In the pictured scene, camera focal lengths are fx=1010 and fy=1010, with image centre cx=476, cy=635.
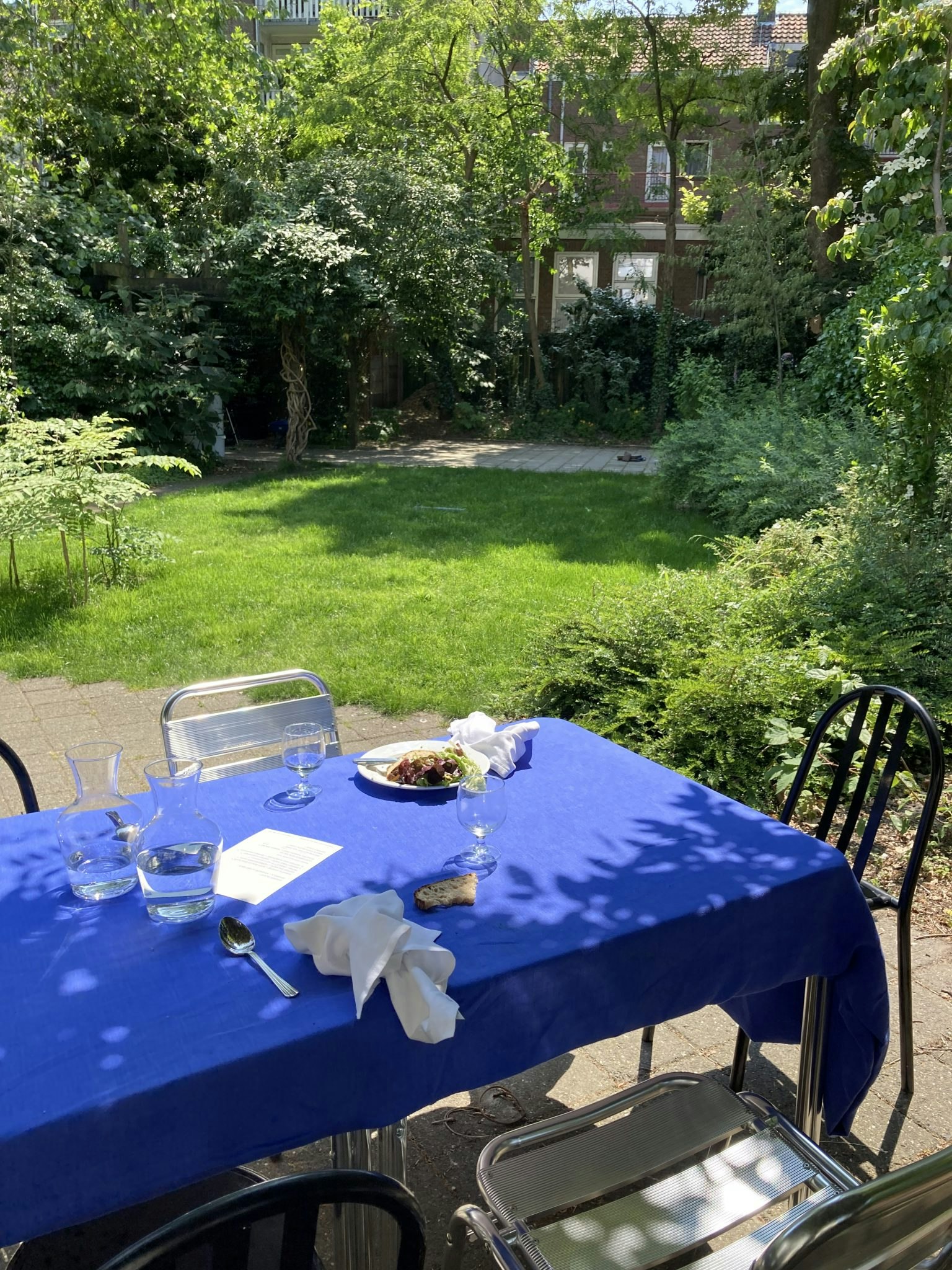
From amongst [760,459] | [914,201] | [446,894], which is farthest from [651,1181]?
[760,459]

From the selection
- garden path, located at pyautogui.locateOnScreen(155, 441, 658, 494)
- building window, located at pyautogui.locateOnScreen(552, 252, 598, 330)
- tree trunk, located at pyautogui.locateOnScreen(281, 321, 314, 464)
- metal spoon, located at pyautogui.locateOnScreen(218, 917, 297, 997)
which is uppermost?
building window, located at pyautogui.locateOnScreen(552, 252, 598, 330)

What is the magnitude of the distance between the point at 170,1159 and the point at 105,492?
5.92m

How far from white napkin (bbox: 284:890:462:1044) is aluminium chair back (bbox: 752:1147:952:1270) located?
0.56 meters

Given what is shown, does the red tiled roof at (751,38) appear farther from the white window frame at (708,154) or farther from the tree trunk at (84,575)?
the tree trunk at (84,575)

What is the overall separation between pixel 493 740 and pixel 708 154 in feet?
69.9

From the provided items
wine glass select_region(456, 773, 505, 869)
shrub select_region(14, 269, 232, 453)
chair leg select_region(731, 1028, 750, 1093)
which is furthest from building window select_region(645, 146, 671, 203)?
wine glass select_region(456, 773, 505, 869)

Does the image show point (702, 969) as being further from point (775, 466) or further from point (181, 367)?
point (181, 367)

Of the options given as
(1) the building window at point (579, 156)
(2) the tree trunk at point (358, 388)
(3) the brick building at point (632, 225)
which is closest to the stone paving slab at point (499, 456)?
(2) the tree trunk at point (358, 388)

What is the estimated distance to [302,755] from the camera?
238cm

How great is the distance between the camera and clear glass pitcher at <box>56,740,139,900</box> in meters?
1.87

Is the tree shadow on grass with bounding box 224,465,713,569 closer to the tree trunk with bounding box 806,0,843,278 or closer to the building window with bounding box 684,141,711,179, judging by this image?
the tree trunk with bounding box 806,0,843,278

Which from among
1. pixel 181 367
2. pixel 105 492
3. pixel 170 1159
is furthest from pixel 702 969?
pixel 181 367

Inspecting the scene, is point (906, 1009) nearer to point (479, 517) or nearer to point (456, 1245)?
point (456, 1245)

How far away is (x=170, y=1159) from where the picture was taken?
1407 millimetres
